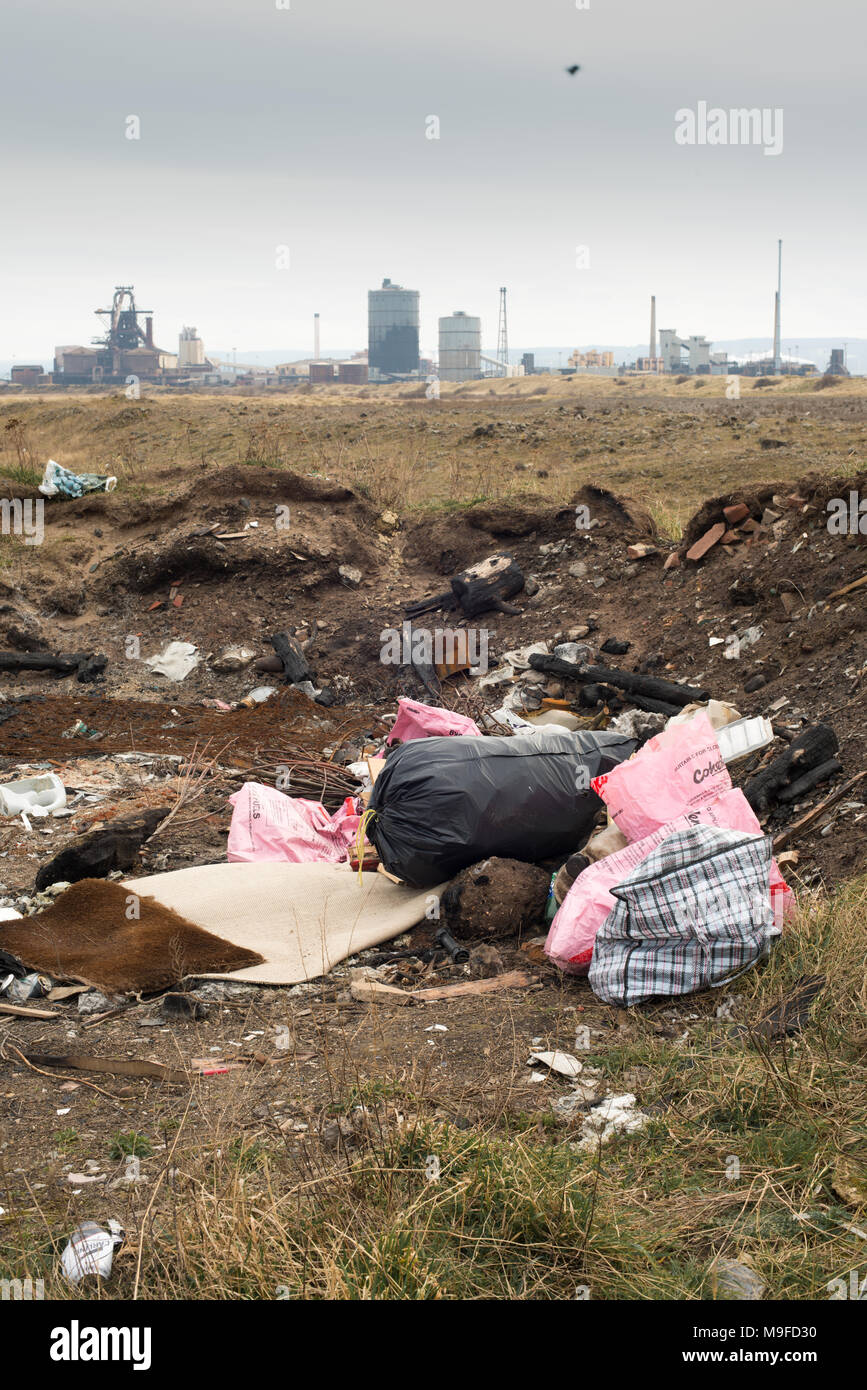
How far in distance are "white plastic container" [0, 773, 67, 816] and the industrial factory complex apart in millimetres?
66222

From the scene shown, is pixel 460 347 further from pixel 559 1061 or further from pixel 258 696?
pixel 559 1061

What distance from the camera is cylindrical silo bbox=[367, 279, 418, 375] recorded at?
85812 mm

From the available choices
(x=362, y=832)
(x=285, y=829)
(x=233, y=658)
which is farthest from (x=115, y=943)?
(x=233, y=658)

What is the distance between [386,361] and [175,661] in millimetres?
81765

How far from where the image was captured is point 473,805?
412 cm

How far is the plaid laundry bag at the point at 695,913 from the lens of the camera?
324cm

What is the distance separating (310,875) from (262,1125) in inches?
70.7

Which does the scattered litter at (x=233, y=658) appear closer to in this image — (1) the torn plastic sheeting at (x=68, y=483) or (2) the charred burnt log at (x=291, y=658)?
(2) the charred burnt log at (x=291, y=658)

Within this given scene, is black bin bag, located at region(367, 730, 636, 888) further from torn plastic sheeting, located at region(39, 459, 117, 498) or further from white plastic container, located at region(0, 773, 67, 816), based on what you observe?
torn plastic sheeting, located at region(39, 459, 117, 498)

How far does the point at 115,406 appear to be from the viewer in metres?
31.0

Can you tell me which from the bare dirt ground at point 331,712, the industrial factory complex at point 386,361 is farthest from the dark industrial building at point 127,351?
the bare dirt ground at point 331,712

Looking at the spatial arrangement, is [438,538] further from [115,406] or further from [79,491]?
[115,406]

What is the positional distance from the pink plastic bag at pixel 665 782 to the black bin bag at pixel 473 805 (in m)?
0.26
